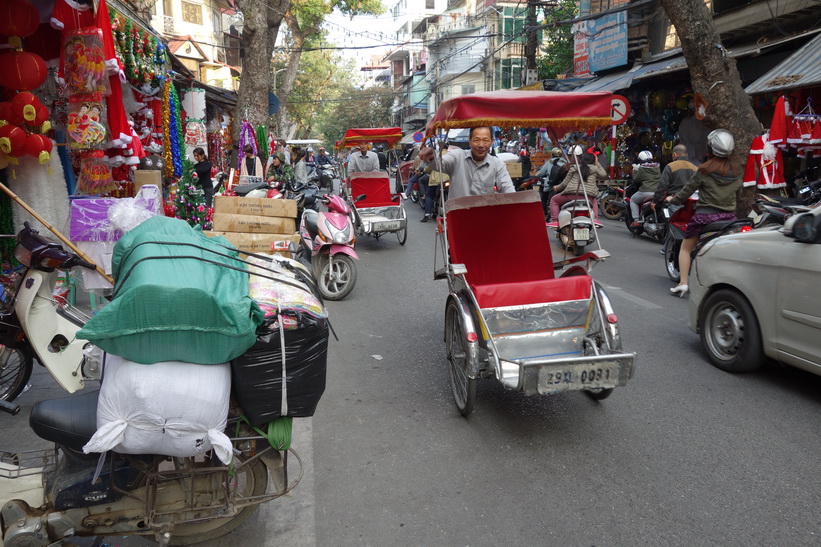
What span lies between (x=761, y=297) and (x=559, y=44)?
74.4 feet

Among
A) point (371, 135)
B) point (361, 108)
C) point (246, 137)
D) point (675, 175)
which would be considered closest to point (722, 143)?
point (675, 175)

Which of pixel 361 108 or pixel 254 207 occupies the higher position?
pixel 361 108

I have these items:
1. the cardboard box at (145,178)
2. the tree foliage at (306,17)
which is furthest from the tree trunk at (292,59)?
the cardboard box at (145,178)

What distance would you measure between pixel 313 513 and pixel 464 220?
2780 mm

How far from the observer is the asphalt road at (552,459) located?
115 inches

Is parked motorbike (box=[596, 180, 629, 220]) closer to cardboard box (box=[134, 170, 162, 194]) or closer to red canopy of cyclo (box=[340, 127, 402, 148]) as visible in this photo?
red canopy of cyclo (box=[340, 127, 402, 148])

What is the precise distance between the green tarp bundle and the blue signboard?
61.0ft

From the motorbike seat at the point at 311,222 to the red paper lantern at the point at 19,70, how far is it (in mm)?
3288

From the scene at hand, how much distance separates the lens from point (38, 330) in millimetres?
4051

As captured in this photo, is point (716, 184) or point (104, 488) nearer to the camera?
point (104, 488)

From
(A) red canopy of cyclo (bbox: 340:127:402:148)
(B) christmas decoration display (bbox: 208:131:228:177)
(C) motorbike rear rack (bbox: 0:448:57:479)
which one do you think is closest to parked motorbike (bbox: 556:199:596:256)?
(A) red canopy of cyclo (bbox: 340:127:402:148)

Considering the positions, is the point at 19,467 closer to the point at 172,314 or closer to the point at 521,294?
the point at 172,314

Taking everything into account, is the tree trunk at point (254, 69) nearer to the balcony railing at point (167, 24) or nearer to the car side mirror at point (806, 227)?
the car side mirror at point (806, 227)

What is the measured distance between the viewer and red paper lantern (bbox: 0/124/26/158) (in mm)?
5461
